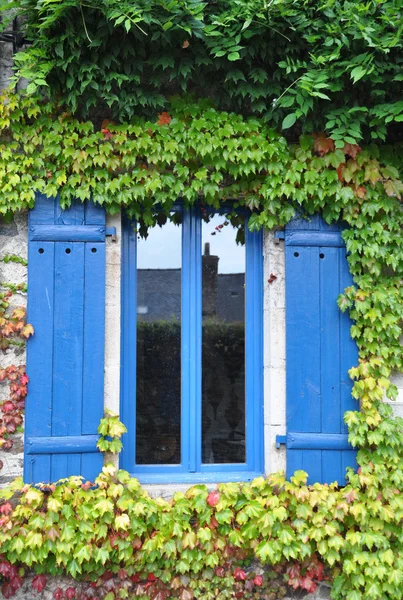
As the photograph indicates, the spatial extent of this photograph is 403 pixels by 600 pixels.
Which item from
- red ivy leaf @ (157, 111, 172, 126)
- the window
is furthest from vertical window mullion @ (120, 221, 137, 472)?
red ivy leaf @ (157, 111, 172, 126)

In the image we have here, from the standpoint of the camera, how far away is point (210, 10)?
3289 millimetres

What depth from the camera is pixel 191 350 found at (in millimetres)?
3656

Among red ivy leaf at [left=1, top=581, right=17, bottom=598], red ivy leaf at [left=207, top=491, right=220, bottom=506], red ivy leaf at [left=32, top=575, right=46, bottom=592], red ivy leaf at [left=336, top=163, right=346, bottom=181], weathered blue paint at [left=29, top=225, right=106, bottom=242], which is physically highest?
red ivy leaf at [left=336, top=163, right=346, bottom=181]

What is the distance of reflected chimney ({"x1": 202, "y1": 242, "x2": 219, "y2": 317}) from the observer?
373 centimetres

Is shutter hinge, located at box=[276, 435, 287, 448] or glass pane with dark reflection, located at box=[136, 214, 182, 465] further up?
glass pane with dark reflection, located at box=[136, 214, 182, 465]

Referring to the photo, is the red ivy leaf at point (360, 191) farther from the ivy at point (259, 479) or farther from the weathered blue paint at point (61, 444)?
the weathered blue paint at point (61, 444)

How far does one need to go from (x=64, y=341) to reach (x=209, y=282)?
1.09m

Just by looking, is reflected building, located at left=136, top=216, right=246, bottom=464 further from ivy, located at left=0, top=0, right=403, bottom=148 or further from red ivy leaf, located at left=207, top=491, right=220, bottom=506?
ivy, located at left=0, top=0, right=403, bottom=148

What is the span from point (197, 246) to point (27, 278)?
1.19 m

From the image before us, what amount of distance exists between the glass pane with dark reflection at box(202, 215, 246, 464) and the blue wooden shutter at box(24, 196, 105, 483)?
0.75 meters

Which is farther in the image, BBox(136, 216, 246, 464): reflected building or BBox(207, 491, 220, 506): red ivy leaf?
BBox(136, 216, 246, 464): reflected building

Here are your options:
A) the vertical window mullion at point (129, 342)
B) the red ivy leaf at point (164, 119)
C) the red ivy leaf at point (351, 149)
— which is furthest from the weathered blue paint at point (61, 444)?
the red ivy leaf at point (351, 149)

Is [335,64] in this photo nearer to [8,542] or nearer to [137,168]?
[137,168]

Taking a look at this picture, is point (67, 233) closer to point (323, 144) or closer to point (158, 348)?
point (158, 348)
